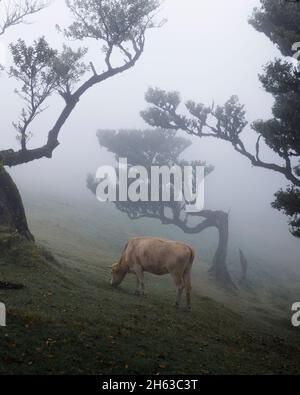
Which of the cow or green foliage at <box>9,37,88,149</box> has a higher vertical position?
green foliage at <box>9,37,88,149</box>

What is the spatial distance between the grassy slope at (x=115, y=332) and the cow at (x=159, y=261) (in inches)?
36.0

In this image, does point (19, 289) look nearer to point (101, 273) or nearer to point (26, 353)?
point (26, 353)

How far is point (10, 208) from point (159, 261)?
7.49 meters

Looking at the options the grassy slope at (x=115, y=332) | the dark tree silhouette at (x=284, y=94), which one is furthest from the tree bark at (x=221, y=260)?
the dark tree silhouette at (x=284, y=94)

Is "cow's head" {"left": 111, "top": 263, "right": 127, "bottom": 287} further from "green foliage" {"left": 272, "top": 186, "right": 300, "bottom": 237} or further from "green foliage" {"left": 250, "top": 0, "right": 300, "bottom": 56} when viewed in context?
"green foliage" {"left": 250, "top": 0, "right": 300, "bottom": 56}

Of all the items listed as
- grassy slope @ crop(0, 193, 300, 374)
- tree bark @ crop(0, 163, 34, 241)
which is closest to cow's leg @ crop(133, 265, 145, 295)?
grassy slope @ crop(0, 193, 300, 374)

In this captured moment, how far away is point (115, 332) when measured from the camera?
1233cm

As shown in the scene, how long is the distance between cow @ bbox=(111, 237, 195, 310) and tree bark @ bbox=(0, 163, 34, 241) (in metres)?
4.79

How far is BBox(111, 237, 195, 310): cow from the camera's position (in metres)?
18.2

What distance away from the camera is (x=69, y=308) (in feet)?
45.4

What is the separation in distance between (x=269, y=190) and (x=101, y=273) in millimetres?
147838

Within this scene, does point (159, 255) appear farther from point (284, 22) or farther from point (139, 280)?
point (284, 22)

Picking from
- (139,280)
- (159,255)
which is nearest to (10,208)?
(139,280)
